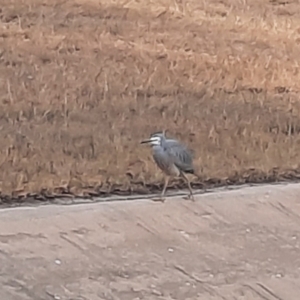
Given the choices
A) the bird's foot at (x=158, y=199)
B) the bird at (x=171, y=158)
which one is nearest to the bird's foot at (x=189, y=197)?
the bird at (x=171, y=158)

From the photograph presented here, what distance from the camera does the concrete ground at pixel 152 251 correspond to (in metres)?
4.98

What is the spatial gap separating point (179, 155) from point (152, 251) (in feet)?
2.66

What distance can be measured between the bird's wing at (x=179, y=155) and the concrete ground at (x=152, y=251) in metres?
0.22

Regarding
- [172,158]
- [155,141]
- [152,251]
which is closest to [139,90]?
[155,141]

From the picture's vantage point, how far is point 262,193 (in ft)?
21.0

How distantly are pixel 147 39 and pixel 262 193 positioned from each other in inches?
160

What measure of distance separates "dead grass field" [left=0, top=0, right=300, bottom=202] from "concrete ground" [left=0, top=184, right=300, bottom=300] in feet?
1.60

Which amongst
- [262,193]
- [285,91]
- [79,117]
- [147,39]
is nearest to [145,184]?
[262,193]

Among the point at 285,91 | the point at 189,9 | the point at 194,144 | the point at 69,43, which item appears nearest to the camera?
the point at 194,144

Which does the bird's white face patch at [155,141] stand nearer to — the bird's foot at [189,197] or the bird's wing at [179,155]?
the bird's wing at [179,155]

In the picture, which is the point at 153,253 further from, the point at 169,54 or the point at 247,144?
the point at 169,54

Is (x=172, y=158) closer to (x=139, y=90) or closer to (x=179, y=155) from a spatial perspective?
(x=179, y=155)

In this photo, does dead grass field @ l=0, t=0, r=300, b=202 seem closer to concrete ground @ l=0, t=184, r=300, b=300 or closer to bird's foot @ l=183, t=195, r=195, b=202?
bird's foot @ l=183, t=195, r=195, b=202

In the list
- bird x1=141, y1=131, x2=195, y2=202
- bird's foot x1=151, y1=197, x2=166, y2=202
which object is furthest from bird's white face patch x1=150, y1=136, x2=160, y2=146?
bird's foot x1=151, y1=197, x2=166, y2=202
